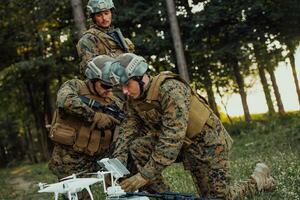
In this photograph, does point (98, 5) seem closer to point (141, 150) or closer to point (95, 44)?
point (95, 44)

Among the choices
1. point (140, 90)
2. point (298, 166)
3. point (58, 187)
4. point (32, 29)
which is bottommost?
point (298, 166)

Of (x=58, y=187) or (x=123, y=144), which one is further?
(x=123, y=144)

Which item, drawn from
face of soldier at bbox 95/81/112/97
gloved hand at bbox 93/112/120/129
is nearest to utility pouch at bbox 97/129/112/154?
gloved hand at bbox 93/112/120/129

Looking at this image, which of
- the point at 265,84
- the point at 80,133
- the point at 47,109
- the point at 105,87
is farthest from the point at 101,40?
the point at 47,109

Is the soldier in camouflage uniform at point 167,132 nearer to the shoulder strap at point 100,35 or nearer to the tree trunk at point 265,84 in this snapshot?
the shoulder strap at point 100,35

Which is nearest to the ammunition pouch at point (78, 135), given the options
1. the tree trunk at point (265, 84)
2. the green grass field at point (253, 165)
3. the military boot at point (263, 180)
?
the green grass field at point (253, 165)

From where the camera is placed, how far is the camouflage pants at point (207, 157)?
5297mm

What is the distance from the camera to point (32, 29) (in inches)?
918

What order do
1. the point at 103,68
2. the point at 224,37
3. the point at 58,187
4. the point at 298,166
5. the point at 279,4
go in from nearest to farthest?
the point at 58,187, the point at 103,68, the point at 298,166, the point at 279,4, the point at 224,37

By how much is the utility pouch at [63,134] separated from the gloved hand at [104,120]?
33 cm

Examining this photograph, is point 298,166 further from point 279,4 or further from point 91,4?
point 279,4

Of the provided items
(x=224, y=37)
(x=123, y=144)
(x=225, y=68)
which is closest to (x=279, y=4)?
(x=224, y=37)

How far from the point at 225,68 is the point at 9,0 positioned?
30.3ft

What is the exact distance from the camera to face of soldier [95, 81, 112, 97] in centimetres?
589
